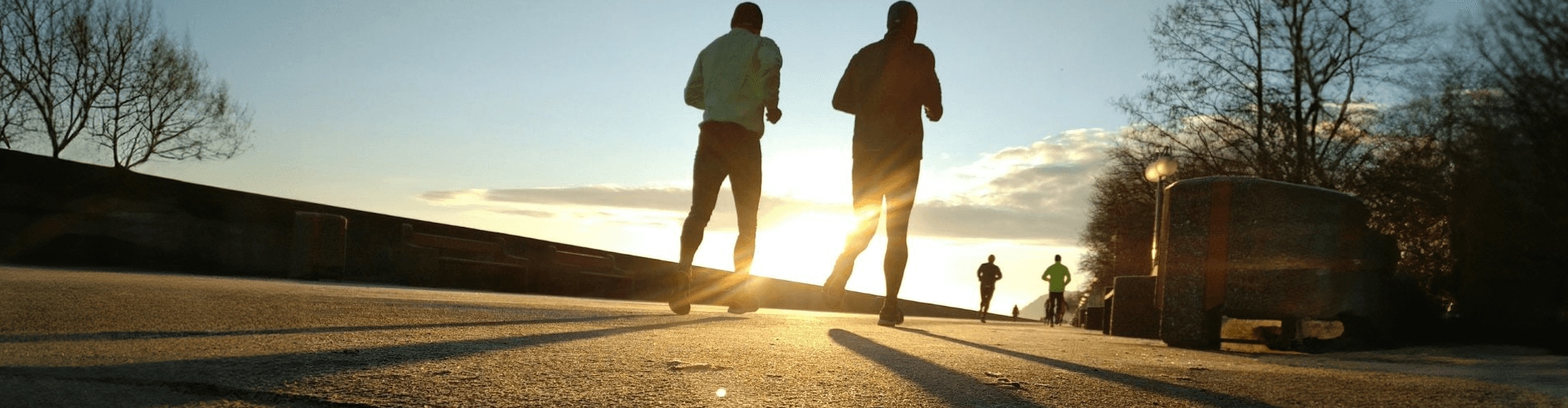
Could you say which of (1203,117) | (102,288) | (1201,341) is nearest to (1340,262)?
(1201,341)

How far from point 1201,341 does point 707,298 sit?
3842 mm

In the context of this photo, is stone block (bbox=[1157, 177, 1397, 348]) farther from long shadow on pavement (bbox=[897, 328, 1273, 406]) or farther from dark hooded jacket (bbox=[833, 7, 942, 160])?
long shadow on pavement (bbox=[897, 328, 1273, 406])

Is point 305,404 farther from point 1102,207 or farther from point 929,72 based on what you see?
point 1102,207

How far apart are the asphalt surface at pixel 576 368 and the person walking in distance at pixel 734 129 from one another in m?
2.25

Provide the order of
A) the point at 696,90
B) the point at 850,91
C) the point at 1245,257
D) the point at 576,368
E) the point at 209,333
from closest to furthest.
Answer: the point at 576,368
the point at 209,333
the point at 1245,257
the point at 850,91
the point at 696,90

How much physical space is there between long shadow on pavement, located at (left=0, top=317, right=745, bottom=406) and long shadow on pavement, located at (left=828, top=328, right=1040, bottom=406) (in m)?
1.26

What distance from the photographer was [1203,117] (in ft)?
102

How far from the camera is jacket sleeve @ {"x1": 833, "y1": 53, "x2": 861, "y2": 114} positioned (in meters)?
7.25

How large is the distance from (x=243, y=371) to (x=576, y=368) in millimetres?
795

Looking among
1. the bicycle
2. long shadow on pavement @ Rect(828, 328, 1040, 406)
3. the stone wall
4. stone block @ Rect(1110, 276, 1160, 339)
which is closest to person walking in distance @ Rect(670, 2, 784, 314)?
long shadow on pavement @ Rect(828, 328, 1040, 406)

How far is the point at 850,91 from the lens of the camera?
731cm

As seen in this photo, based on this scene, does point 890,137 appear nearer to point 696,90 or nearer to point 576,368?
point 696,90

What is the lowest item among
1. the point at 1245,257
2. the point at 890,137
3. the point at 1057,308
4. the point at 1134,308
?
the point at 1057,308

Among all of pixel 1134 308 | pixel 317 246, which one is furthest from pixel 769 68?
pixel 317 246
